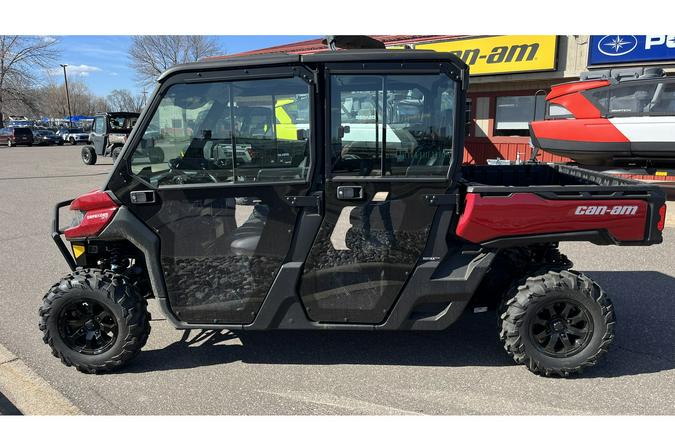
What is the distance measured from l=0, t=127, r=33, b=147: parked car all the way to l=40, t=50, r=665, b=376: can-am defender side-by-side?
136 ft

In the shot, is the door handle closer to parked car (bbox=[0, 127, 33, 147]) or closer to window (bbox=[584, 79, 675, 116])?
window (bbox=[584, 79, 675, 116])

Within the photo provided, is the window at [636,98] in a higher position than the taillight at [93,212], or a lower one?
higher

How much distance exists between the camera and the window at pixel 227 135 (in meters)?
2.92

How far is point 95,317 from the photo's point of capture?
3.24 meters

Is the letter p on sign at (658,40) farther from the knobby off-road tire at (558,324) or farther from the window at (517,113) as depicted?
the knobby off-road tire at (558,324)

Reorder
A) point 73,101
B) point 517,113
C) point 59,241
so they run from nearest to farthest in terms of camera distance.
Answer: point 59,241, point 517,113, point 73,101

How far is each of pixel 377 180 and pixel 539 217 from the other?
1.11 metres

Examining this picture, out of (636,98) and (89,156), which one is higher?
(636,98)

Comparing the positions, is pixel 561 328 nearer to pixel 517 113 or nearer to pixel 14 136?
pixel 517 113

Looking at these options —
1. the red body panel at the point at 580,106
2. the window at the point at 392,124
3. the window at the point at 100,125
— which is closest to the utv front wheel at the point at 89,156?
the window at the point at 100,125

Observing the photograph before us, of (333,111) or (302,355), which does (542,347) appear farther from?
(333,111)

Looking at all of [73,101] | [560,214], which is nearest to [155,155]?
[560,214]

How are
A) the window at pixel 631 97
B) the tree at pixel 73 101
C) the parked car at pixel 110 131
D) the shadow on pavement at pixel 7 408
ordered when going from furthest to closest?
the tree at pixel 73 101
the parked car at pixel 110 131
the window at pixel 631 97
the shadow on pavement at pixel 7 408

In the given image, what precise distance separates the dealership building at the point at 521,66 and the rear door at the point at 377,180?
762 centimetres
